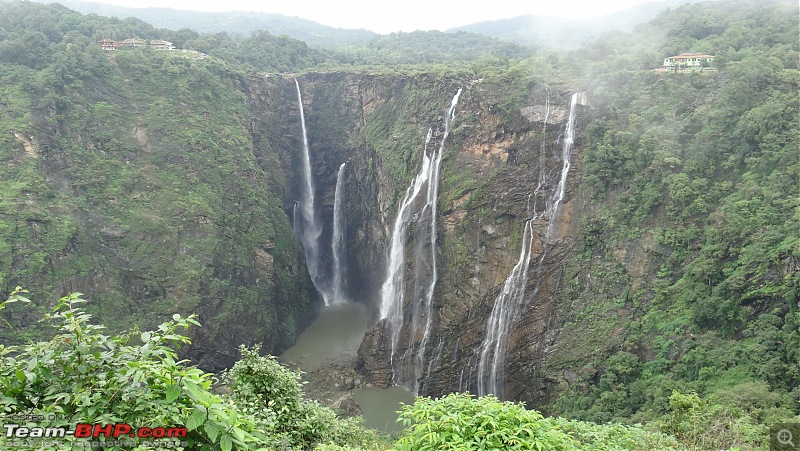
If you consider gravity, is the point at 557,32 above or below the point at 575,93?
above

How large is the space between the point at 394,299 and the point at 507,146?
9274mm

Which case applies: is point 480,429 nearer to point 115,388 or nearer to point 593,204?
point 115,388

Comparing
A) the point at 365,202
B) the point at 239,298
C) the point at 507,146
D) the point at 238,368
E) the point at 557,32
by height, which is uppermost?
the point at 557,32

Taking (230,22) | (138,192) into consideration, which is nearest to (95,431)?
(138,192)

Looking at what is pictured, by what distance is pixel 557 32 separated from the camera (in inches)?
2527

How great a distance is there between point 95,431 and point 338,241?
31.2 metres

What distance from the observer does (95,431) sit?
361cm

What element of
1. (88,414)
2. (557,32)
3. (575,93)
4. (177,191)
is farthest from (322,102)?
(557,32)

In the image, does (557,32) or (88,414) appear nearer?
(88,414)

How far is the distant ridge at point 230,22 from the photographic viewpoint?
81.2m

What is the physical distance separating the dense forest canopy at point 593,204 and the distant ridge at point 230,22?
4895 cm

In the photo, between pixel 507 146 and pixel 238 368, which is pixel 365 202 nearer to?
pixel 507 146

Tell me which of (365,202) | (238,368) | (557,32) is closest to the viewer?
(238,368)

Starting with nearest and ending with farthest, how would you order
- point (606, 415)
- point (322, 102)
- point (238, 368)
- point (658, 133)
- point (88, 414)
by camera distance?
1. point (88, 414)
2. point (238, 368)
3. point (606, 415)
4. point (658, 133)
5. point (322, 102)
